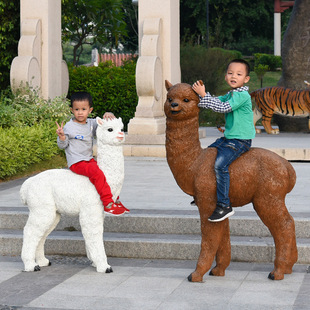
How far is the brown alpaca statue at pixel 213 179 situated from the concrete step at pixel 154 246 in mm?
712

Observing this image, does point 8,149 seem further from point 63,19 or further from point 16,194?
point 63,19

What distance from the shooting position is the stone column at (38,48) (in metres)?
14.6

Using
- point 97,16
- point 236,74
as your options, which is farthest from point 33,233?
point 97,16

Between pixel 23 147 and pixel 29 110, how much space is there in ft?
8.15

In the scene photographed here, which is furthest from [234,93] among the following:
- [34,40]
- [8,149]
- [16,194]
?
[34,40]

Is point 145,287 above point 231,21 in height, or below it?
below

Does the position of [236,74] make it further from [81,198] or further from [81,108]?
[81,198]

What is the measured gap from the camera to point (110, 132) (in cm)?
623

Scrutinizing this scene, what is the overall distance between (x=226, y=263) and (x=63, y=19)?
15457 mm

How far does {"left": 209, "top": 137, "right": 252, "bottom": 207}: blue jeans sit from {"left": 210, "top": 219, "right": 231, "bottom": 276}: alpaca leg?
0.39 metres

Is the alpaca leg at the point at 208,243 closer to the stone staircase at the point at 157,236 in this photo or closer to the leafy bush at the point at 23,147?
the stone staircase at the point at 157,236

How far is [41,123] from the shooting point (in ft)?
43.0

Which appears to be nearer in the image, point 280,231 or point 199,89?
point 199,89

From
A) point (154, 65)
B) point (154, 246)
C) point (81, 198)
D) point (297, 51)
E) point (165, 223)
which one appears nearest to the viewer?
point (81, 198)
